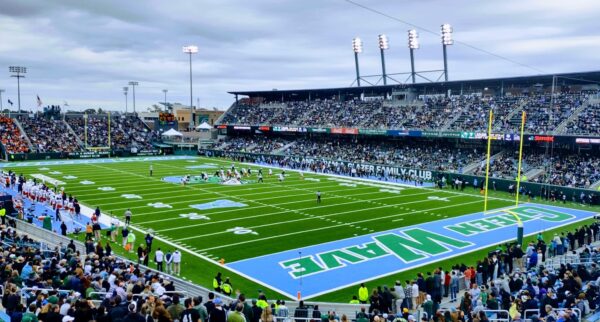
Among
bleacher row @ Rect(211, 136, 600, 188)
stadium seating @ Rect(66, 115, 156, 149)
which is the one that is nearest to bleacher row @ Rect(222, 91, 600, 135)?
bleacher row @ Rect(211, 136, 600, 188)

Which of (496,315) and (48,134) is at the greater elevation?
(48,134)

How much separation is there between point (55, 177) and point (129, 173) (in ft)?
20.3

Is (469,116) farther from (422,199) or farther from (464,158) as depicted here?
(422,199)

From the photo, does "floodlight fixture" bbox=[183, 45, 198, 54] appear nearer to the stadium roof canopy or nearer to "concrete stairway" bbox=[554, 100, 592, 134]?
the stadium roof canopy

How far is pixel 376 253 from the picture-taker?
1989 cm

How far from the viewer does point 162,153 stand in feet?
220

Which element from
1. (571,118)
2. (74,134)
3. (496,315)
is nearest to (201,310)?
(496,315)

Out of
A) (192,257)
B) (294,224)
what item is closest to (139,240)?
(192,257)

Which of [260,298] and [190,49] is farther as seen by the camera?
[190,49]

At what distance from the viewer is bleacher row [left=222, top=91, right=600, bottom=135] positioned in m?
40.7

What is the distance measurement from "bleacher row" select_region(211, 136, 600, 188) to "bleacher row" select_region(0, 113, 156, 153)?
37.5 ft

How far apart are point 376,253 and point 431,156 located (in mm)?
29546

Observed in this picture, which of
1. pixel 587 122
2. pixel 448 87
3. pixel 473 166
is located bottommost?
pixel 473 166

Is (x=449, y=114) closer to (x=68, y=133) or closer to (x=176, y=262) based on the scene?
(x=176, y=262)
